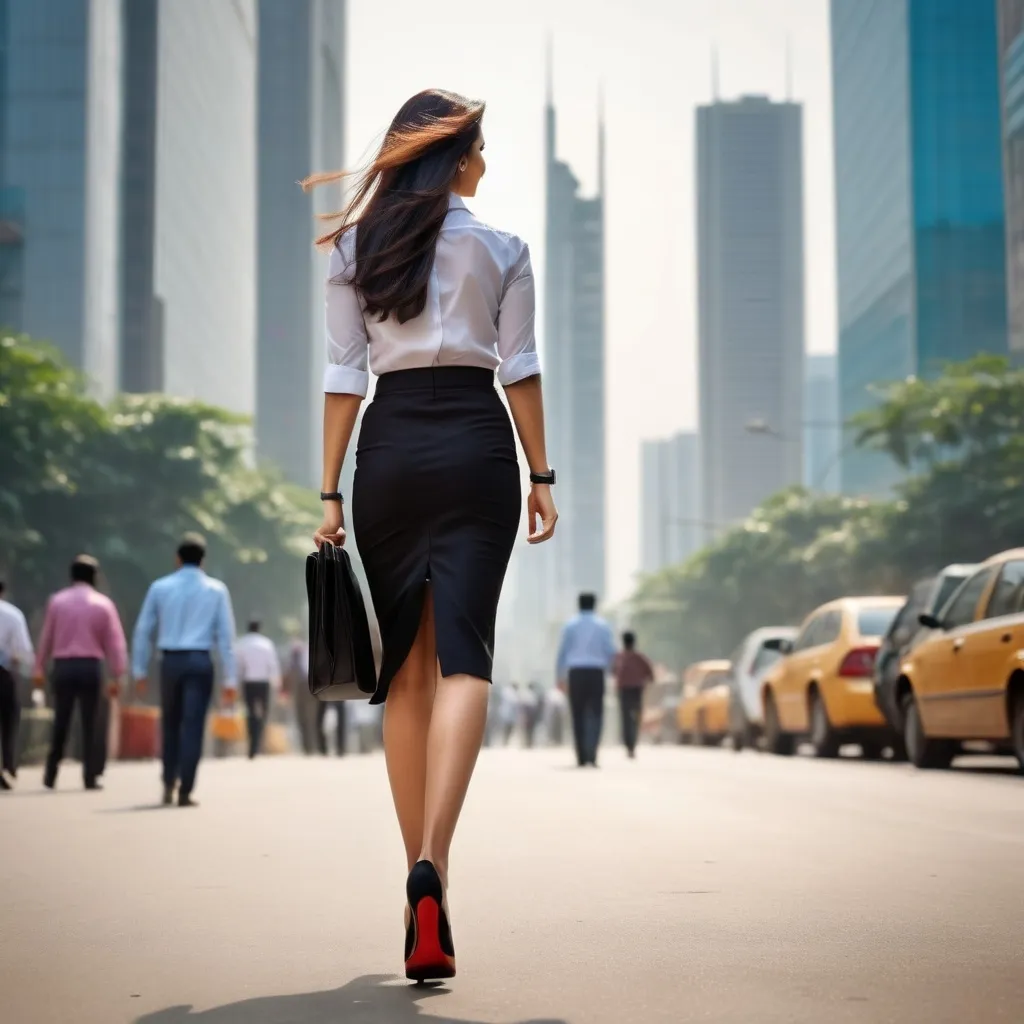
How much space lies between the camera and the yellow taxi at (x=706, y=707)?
3491 centimetres

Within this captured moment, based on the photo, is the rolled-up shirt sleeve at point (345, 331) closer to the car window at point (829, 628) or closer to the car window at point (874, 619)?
the car window at point (874, 619)

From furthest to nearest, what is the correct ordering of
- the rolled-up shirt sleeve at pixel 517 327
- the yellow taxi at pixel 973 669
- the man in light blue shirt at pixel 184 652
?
the yellow taxi at pixel 973 669
the man in light blue shirt at pixel 184 652
the rolled-up shirt sleeve at pixel 517 327

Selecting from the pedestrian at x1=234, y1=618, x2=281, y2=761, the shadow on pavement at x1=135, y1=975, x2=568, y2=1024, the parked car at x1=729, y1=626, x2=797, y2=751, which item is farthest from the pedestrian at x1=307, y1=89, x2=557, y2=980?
the parked car at x1=729, y1=626, x2=797, y2=751

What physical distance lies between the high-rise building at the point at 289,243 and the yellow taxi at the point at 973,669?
156990mm

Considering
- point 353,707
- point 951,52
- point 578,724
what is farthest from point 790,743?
point 951,52

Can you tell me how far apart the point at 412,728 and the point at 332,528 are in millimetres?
591

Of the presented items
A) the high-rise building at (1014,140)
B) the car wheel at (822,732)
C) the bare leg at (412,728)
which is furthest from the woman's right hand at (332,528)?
the high-rise building at (1014,140)

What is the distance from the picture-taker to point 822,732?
2214 centimetres

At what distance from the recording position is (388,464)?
545 cm

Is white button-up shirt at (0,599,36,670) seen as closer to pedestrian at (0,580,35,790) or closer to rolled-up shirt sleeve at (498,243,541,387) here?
→ pedestrian at (0,580,35,790)

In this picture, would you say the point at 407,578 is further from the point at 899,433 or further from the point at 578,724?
the point at 899,433

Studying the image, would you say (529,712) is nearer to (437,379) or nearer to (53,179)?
(53,179)

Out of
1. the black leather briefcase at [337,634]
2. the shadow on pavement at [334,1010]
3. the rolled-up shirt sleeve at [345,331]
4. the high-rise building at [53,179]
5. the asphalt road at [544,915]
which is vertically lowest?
the shadow on pavement at [334,1010]

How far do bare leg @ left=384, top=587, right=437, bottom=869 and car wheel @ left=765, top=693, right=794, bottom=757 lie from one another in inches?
770
